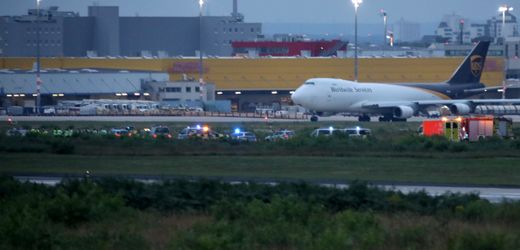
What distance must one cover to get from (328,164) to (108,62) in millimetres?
70357

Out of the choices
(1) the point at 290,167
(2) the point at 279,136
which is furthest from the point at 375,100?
(1) the point at 290,167

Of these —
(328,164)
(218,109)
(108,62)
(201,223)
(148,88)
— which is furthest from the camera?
(108,62)

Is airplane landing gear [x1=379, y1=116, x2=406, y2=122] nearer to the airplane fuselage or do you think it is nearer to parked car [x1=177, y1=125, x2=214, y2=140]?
the airplane fuselage

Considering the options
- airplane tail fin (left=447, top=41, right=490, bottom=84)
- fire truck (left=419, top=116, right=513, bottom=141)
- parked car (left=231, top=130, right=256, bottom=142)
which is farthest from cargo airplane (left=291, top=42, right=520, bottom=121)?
parked car (left=231, top=130, right=256, bottom=142)

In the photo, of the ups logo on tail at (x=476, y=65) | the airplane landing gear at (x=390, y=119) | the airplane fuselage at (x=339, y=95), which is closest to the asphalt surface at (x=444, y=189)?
the airplane fuselage at (x=339, y=95)

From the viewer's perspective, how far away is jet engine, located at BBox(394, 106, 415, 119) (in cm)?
7407

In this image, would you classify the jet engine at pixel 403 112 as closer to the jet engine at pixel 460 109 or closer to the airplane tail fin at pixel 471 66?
the jet engine at pixel 460 109

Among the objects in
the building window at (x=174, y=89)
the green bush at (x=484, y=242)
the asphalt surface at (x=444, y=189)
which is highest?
the building window at (x=174, y=89)

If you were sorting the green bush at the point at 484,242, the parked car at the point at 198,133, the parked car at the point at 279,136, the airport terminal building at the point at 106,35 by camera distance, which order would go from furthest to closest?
the airport terminal building at the point at 106,35, the parked car at the point at 198,133, the parked car at the point at 279,136, the green bush at the point at 484,242

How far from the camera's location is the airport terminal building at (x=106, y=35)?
431ft

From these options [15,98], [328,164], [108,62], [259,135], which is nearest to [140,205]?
[328,164]

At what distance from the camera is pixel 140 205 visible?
25.7 metres

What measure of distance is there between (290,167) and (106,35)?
98.2m

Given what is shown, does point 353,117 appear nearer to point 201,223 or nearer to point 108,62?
point 108,62
